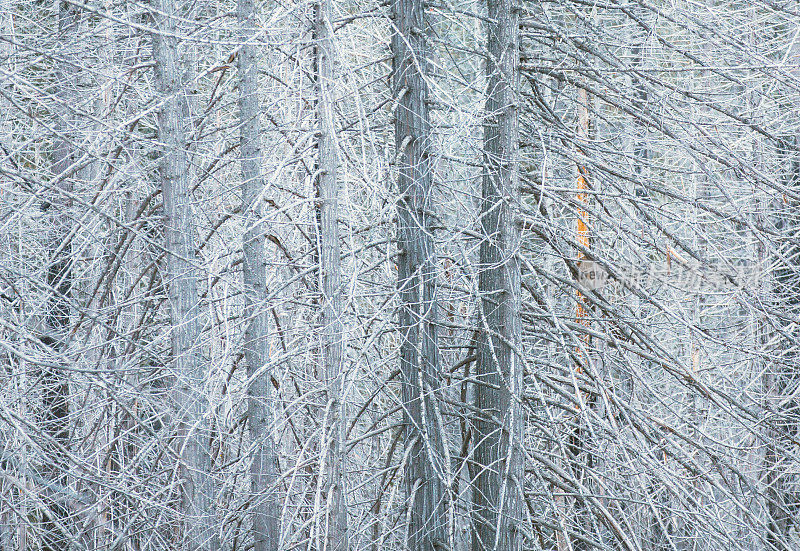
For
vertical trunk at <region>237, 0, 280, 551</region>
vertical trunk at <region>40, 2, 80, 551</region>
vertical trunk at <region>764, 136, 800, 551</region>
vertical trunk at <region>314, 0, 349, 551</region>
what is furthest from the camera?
vertical trunk at <region>237, 0, 280, 551</region>

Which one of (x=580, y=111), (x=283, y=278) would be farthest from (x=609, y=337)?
(x=580, y=111)

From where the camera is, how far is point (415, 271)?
728 cm

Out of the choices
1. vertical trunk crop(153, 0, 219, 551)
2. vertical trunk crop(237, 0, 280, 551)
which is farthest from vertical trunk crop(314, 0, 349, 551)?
vertical trunk crop(237, 0, 280, 551)

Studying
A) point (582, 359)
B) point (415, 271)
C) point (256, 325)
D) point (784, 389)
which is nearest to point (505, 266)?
point (415, 271)

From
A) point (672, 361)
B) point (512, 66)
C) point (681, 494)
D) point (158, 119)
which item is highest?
point (512, 66)

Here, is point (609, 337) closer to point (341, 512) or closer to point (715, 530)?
point (715, 530)

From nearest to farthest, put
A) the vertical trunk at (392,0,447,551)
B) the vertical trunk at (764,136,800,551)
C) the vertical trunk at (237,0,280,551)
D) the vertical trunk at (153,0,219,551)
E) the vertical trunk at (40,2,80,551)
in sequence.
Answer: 1. the vertical trunk at (40,2,80,551)
2. the vertical trunk at (764,136,800,551)
3. the vertical trunk at (392,0,447,551)
4. the vertical trunk at (153,0,219,551)
5. the vertical trunk at (237,0,280,551)

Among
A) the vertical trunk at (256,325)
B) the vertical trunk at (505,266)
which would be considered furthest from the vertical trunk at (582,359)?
the vertical trunk at (256,325)

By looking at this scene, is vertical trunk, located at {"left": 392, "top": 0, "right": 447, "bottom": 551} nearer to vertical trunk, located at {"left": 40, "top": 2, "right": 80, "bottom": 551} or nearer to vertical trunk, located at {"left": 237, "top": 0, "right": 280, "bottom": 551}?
vertical trunk, located at {"left": 237, "top": 0, "right": 280, "bottom": 551}

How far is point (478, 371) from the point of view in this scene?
7398 millimetres

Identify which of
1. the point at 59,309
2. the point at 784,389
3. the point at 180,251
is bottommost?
the point at 784,389

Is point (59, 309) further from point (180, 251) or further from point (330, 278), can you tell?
point (330, 278)

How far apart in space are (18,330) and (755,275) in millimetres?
6292

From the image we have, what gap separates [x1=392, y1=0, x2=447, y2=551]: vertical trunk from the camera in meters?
7.21
